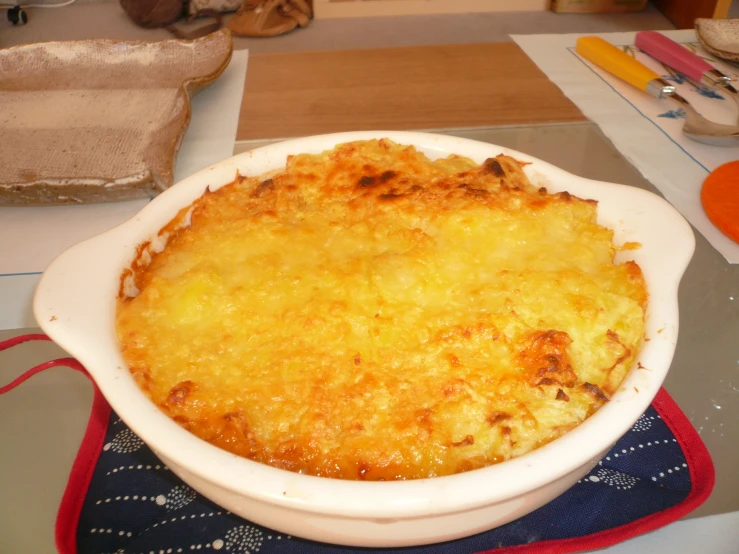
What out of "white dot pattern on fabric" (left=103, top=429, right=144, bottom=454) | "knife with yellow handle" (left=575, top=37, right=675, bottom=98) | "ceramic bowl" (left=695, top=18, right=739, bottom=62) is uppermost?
"ceramic bowl" (left=695, top=18, right=739, bottom=62)

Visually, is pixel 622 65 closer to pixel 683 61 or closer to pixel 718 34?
pixel 683 61

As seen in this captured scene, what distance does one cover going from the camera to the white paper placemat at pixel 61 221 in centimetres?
119

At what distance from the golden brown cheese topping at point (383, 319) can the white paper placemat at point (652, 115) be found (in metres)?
0.61

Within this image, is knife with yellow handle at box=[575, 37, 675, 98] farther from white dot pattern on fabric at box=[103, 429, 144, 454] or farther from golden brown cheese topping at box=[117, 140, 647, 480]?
white dot pattern on fabric at box=[103, 429, 144, 454]

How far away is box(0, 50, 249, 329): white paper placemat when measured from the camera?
1.19 meters

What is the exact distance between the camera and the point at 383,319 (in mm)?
811

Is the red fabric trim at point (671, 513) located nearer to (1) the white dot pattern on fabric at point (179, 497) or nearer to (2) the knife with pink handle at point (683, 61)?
(1) the white dot pattern on fabric at point (179, 497)

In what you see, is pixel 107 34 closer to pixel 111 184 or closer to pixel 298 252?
pixel 111 184

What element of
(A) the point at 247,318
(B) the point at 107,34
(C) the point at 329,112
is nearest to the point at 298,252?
(A) the point at 247,318

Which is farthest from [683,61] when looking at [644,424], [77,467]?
[77,467]

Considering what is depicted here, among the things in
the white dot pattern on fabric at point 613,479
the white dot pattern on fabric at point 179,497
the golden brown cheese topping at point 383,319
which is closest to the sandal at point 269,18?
the golden brown cheese topping at point 383,319

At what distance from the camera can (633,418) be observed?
68cm

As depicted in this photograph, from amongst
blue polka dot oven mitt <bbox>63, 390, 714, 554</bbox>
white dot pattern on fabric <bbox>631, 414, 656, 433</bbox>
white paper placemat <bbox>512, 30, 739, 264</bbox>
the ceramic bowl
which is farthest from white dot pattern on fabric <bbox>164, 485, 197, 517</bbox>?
the ceramic bowl

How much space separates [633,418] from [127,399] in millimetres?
581
